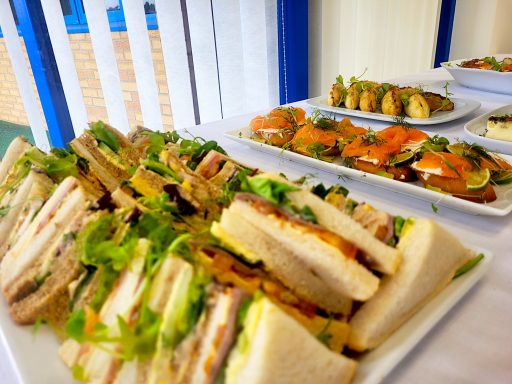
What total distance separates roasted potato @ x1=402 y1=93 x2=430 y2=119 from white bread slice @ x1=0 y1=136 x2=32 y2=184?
2.10 m

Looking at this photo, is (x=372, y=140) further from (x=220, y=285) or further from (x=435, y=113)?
(x=220, y=285)

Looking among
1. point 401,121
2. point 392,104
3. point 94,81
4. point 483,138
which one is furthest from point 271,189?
point 94,81

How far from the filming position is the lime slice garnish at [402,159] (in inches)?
70.1

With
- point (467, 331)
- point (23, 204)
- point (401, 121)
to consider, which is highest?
point (23, 204)

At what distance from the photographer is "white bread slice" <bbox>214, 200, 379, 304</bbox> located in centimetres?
92

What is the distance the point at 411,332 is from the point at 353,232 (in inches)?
10.1

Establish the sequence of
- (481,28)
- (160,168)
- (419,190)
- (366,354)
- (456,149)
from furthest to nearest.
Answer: (481,28) → (456,149) → (419,190) → (160,168) → (366,354)

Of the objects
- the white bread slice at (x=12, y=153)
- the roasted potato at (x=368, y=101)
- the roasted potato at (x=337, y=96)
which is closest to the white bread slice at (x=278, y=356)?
the white bread slice at (x=12, y=153)

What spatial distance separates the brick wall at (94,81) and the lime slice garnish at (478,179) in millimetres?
3340

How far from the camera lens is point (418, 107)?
98.7 inches

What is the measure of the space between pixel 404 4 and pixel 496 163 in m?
5.12

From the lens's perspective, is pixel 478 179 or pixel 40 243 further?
pixel 478 179

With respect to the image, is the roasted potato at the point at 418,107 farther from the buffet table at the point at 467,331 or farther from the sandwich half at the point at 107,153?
the sandwich half at the point at 107,153

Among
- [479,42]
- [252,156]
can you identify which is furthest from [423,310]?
[479,42]
